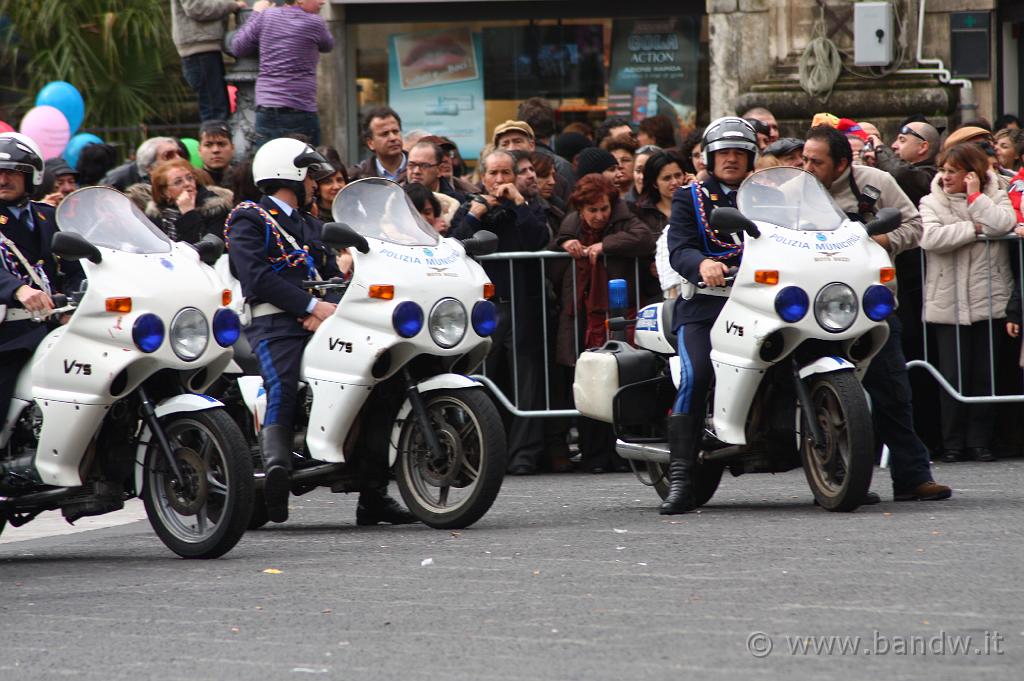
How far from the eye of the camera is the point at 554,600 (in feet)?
21.7

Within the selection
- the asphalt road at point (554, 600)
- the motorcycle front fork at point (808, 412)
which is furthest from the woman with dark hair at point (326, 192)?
the motorcycle front fork at point (808, 412)

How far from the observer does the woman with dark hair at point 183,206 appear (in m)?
11.8

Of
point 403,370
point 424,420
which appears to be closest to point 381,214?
point 403,370

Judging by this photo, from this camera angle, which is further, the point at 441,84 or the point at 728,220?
the point at 441,84

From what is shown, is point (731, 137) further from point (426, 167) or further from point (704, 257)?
point (426, 167)

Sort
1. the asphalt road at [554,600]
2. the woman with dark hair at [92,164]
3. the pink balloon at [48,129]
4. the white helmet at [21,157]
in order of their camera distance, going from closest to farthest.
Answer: the asphalt road at [554,600], the white helmet at [21,157], the woman with dark hair at [92,164], the pink balloon at [48,129]

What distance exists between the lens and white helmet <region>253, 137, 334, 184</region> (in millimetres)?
9258

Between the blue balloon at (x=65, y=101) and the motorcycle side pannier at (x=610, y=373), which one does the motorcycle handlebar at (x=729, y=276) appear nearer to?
the motorcycle side pannier at (x=610, y=373)

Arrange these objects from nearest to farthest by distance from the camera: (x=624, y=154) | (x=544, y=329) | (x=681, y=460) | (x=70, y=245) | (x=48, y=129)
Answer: (x=70, y=245) < (x=681, y=460) < (x=544, y=329) < (x=624, y=154) < (x=48, y=129)

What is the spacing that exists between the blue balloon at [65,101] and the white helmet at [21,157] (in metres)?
8.42

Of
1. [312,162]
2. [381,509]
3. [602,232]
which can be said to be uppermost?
[312,162]

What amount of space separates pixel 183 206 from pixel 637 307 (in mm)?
2943

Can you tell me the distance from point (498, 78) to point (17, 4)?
17.1ft

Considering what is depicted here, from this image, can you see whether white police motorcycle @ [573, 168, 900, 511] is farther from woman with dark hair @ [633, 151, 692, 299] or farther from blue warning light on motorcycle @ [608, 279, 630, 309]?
woman with dark hair @ [633, 151, 692, 299]
